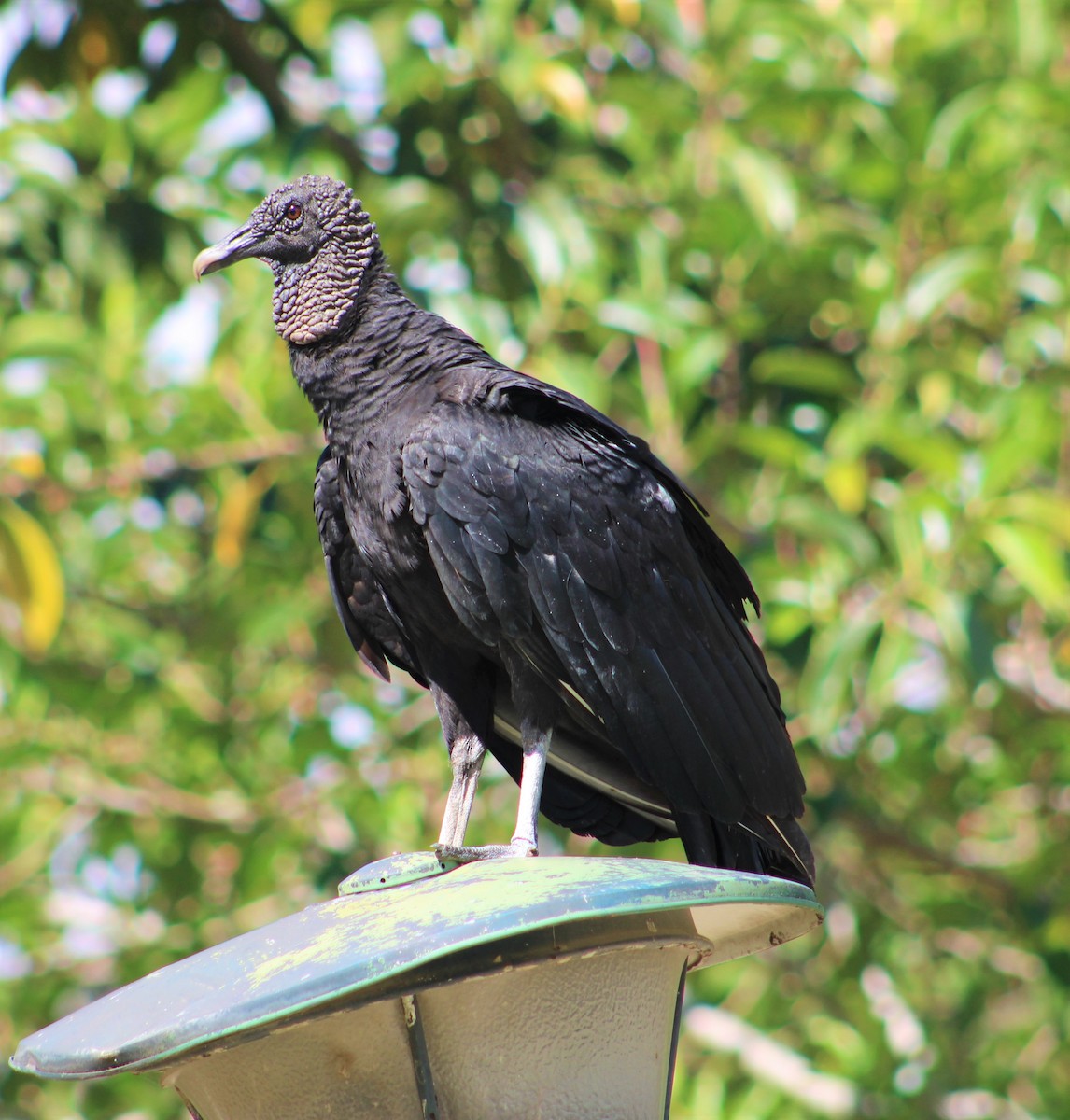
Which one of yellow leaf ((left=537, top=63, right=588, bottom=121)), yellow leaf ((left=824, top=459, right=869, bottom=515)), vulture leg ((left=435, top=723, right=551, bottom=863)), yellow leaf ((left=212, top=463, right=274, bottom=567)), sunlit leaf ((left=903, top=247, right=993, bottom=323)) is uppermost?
yellow leaf ((left=537, top=63, right=588, bottom=121))

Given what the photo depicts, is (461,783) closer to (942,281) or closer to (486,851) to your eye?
(486,851)

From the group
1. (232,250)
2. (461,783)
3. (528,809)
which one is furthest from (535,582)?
(232,250)

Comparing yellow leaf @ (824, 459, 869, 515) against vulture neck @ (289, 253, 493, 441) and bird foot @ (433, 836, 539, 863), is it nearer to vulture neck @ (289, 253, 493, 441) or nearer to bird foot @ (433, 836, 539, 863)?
vulture neck @ (289, 253, 493, 441)

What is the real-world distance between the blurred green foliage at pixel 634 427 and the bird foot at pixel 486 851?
4.63 feet

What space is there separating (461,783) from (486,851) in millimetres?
497

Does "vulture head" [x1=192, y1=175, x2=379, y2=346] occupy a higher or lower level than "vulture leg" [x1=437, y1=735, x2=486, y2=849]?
higher

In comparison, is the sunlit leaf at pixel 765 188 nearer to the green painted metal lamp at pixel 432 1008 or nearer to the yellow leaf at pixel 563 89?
the yellow leaf at pixel 563 89

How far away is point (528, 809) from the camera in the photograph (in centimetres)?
230

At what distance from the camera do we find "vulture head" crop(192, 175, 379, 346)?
8.64 feet

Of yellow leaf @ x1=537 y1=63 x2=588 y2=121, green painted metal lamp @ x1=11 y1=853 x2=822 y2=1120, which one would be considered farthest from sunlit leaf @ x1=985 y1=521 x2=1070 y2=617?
green painted metal lamp @ x1=11 y1=853 x2=822 y2=1120

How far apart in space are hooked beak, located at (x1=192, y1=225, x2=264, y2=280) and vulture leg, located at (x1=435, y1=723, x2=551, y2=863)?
109 centimetres

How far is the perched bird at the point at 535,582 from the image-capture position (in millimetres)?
2275

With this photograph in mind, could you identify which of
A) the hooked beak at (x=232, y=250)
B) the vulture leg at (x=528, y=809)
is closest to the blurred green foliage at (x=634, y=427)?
the hooked beak at (x=232, y=250)

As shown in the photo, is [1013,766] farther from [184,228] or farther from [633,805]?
[184,228]
